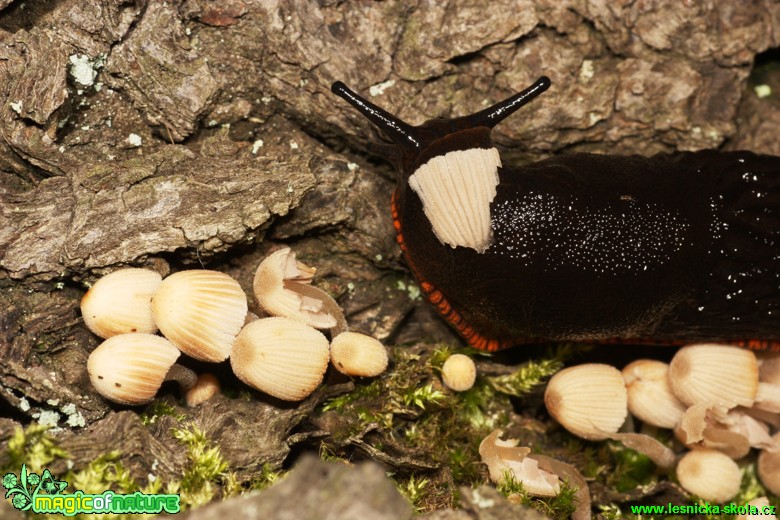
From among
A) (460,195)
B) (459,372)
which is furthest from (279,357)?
(460,195)

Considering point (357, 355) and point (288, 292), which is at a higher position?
point (288, 292)

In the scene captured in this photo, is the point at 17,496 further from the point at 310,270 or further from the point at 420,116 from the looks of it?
the point at 420,116

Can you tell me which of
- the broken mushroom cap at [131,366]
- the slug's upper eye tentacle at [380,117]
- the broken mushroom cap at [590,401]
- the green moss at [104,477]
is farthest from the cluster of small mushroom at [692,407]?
the green moss at [104,477]

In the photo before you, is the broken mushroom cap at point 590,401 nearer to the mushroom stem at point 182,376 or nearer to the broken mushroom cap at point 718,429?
the broken mushroom cap at point 718,429

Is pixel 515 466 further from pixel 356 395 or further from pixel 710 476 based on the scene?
pixel 710 476

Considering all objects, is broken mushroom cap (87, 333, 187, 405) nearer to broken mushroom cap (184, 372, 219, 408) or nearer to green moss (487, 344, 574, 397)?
broken mushroom cap (184, 372, 219, 408)

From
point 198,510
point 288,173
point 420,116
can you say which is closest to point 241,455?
point 198,510
